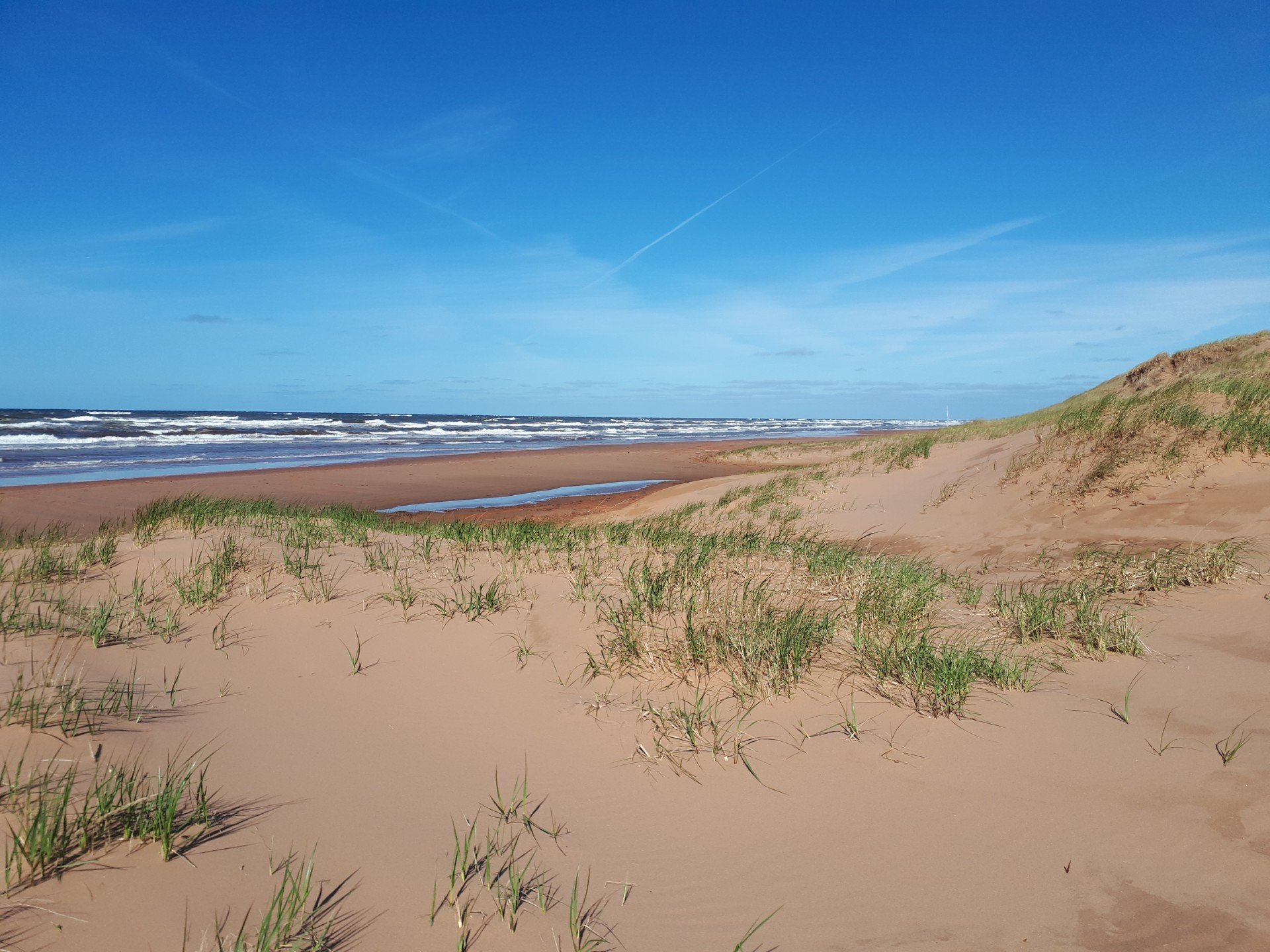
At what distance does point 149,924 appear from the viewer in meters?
1.81

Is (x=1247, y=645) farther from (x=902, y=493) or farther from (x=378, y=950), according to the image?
(x=902, y=493)

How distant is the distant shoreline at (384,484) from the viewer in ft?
46.3

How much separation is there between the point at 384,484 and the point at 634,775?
18.8 metres

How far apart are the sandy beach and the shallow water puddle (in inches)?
370

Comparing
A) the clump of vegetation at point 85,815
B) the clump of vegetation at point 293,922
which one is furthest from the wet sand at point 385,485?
the clump of vegetation at point 293,922

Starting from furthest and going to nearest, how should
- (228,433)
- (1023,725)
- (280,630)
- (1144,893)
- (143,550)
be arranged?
1. (228,433)
2. (143,550)
3. (280,630)
4. (1023,725)
5. (1144,893)

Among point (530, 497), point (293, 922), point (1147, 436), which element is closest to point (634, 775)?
point (293, 922)

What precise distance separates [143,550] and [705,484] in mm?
14562

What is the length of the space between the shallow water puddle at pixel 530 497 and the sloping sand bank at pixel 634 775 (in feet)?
34.6

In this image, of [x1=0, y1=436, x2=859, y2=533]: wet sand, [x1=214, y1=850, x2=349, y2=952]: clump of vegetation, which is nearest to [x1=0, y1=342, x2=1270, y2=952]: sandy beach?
[x1=214, y1=850, x2=349, y2=952]: clump of vegetation

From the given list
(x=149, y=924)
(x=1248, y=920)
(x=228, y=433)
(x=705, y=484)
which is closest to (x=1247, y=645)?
(x=1248, y=920)

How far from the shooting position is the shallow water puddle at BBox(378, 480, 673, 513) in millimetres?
15766

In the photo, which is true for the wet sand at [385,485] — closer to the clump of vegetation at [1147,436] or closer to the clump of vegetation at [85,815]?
the clump of vegetation at [85,815]

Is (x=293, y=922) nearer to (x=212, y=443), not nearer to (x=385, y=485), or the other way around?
(x=385, y=485)
